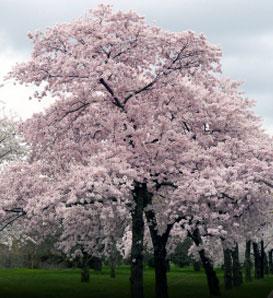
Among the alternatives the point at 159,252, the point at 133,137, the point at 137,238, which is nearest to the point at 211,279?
the point at 159,252

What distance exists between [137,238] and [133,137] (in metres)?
4.78

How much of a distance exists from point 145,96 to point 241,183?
7.02 meters

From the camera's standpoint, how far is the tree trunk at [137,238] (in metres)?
29.2

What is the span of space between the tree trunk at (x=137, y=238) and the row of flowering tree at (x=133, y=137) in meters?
0.05

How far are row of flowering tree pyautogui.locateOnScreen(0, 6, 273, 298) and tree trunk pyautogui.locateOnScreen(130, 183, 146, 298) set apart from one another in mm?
48

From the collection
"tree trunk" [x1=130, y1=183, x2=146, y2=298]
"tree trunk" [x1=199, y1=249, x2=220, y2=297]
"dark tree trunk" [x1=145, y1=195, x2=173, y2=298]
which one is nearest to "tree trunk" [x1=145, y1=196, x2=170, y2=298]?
"dark tree trunk" [x1=145, y1=195, x2=173, y2=298]

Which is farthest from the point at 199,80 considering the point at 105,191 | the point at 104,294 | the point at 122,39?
the point at 104,294

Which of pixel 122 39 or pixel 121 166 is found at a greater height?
pixel 122 39

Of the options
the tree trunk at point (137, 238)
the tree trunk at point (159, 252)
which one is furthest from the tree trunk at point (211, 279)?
the tree trunk at point (137, 238)

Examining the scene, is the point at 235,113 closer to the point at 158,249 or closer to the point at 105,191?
the point at 158,249

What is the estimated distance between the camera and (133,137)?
28688 millimetres

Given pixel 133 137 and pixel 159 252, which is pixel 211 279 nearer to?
pixel 159 252

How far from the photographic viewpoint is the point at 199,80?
3178 centimetres

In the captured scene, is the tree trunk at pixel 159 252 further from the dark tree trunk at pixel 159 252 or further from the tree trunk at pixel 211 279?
the tree trunk at pixel 211 279
